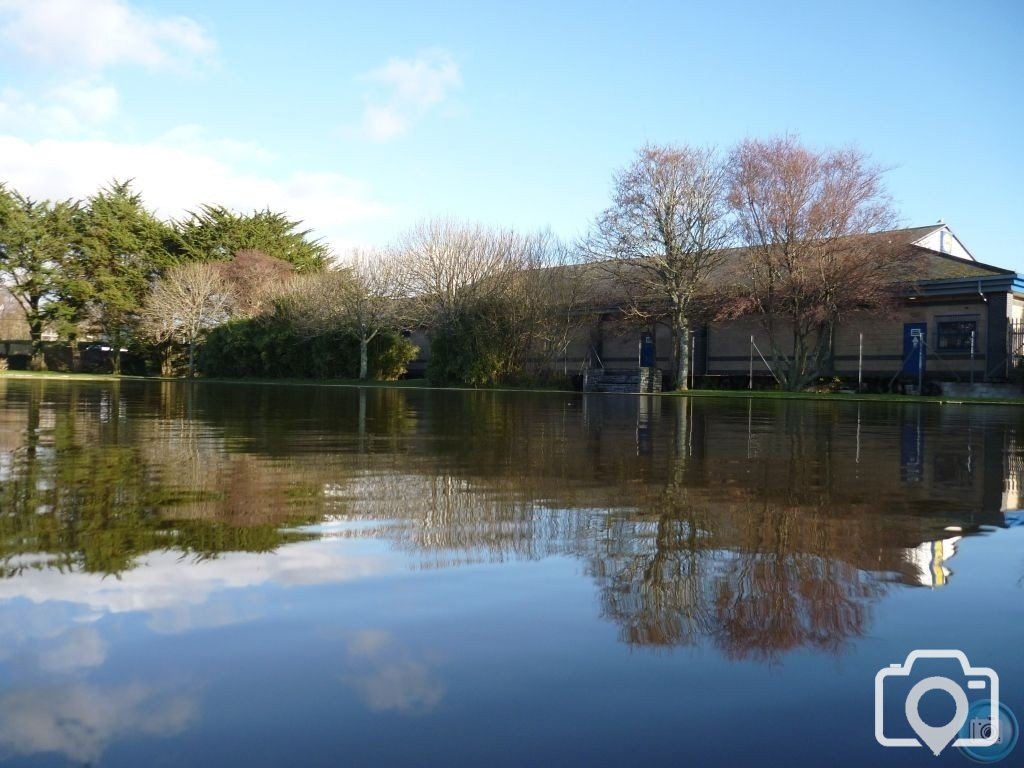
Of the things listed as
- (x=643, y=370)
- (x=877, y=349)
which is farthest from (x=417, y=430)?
(x=877, y=349)

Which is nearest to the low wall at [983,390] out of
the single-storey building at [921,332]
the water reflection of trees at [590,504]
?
the single-storey building at [921,332]

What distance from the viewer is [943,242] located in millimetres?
46469

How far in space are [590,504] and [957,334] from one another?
3479 centimetres

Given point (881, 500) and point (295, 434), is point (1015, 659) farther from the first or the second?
point (295, 434)

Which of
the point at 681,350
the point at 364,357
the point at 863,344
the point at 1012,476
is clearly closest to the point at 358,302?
the point at 364,357

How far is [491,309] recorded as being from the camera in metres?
42.6

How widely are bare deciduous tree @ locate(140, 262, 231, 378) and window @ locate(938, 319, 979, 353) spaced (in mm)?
41746

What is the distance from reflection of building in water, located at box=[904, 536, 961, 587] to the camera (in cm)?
499

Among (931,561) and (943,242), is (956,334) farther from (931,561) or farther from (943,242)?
(931,561)

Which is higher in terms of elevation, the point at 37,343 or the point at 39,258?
the point at 39,258

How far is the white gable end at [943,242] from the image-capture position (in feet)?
145

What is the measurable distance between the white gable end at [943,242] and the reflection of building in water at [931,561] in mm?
40272

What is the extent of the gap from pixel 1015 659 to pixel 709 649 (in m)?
1.19

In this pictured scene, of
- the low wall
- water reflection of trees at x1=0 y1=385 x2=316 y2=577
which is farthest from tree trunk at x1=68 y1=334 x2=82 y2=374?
water reflection of trees at x1=0 y1=385 x2=316 y2=577
